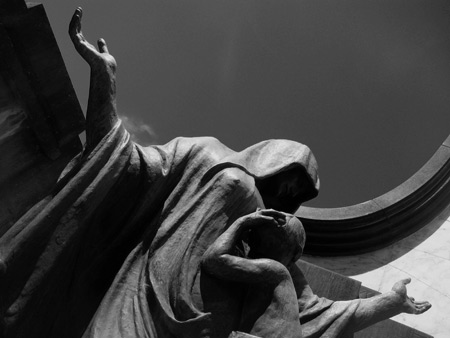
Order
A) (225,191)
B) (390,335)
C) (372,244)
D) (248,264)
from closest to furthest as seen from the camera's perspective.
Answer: (248,264)
(225,191)
(390,335)
(372,244)

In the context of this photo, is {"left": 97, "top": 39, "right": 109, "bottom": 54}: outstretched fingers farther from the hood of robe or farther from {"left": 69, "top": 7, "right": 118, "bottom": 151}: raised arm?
the hood of robe

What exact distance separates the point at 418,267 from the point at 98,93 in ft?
13.2

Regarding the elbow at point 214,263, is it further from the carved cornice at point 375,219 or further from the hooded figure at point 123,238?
the carved cornice at point 375,219

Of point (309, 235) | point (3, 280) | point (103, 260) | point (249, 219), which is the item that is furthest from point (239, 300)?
point (309, 235)

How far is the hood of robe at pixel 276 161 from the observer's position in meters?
3.45

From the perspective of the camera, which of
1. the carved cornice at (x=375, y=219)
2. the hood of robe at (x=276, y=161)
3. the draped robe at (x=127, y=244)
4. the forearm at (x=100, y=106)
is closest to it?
the draped robe at (x=127, y=244)

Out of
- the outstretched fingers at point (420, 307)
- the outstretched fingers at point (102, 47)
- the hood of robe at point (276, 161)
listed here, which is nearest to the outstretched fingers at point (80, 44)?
the outstretched fingers at point (102, 47)

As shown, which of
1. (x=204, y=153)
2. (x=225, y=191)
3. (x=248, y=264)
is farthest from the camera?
(x=204, y=153)

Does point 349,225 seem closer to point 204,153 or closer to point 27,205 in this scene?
point 204,153

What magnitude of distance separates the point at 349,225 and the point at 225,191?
3.50 m

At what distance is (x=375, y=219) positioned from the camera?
648 cm

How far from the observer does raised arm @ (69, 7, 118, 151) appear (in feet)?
10.3

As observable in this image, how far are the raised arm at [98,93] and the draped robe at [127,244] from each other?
6 cm

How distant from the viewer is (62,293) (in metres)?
2.90
